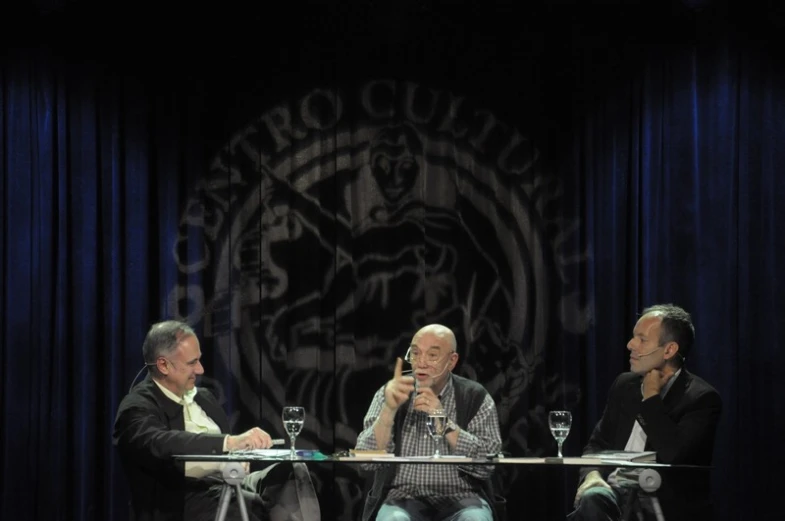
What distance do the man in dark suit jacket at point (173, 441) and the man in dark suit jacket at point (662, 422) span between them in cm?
108

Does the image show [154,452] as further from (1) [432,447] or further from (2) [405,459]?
(1) [432,447]

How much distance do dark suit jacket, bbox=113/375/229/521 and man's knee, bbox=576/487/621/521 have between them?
1346mm

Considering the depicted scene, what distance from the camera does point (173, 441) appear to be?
378 centimetres

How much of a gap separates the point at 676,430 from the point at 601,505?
0.38m

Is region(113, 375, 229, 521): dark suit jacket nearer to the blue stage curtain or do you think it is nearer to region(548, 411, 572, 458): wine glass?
region(548, 411, 572, 458): wine glass

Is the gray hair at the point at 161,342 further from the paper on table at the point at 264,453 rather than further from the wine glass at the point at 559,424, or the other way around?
the wine glass at the point at 559,424

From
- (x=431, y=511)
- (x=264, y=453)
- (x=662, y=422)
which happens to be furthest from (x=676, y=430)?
(x=264, y=453)

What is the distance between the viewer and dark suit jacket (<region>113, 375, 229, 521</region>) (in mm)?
3773

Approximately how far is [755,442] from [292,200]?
2593 mm

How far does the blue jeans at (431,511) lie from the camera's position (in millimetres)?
4070

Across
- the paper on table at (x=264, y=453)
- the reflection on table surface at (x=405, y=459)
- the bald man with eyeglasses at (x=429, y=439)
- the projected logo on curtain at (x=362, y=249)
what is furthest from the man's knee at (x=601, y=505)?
the projected logo on curtain at (x=362, y=249)

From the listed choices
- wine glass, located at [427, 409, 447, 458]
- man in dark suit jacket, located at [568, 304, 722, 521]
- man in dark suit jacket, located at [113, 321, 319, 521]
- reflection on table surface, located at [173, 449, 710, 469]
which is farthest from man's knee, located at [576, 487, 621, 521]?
man in dark suit jacket, located at [113, 321, 319, 521]

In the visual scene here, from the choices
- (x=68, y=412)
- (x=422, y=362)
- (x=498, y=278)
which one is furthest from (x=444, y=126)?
(x=68, y=412)

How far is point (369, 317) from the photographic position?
18.4ft
